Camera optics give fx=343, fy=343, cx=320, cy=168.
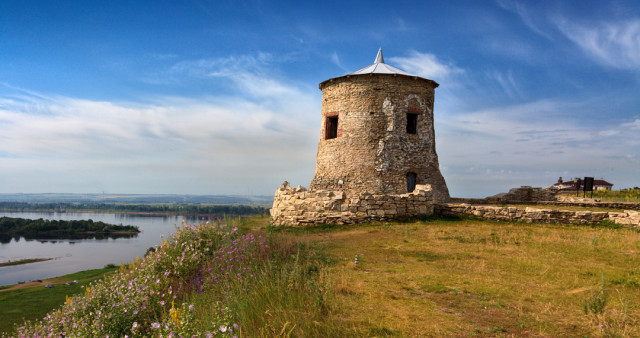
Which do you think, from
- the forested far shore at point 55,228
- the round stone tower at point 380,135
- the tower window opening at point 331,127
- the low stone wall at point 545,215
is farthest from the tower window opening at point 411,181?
the forested far shore at point 55,228

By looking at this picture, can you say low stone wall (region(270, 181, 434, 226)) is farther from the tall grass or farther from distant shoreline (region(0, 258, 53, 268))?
distant shoreline (region(0, 258, 53, 268))

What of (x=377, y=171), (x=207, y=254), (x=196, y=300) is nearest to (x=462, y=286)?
(x=196, y=300)

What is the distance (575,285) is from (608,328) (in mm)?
2293

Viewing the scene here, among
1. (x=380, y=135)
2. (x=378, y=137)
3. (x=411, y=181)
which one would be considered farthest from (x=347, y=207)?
(x=411, y=181)

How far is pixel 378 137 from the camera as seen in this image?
1808 centimetres

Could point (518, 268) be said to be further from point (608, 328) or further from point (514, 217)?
point (514, 217)

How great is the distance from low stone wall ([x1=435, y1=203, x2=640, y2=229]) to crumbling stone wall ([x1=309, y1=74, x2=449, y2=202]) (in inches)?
144

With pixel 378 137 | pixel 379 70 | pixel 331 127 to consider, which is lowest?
pixel 378 137

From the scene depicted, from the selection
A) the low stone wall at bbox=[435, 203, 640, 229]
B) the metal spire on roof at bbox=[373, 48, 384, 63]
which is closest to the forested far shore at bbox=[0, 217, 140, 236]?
the metal spire on roof at bbox=[373, 48, 384, 63]

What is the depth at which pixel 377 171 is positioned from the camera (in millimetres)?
17828

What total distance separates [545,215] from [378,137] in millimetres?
8163

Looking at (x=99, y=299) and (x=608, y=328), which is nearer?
(x=608, y=328)

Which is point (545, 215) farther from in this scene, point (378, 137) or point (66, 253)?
point (66, 253)

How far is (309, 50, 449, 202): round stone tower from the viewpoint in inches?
707
